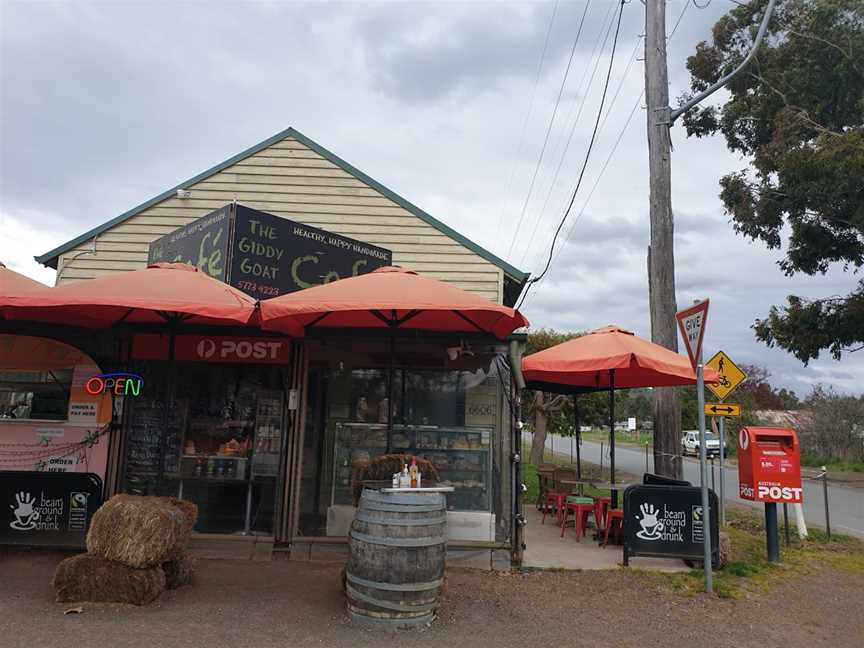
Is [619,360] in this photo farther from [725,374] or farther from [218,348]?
[218,348]

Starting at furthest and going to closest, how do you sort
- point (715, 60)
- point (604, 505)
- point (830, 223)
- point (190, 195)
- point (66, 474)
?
1. point (715, 60)
2. point (830, 223)
3. point (190, 195)
4. point (604, 505)
5. point (66, 474)

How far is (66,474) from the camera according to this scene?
6535 millimetres

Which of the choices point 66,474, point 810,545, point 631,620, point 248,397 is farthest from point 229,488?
point 810,545

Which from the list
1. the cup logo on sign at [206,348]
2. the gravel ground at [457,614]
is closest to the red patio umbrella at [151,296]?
the cup logo on sign at [206,348]

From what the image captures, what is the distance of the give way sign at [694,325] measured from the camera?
19.4 ft

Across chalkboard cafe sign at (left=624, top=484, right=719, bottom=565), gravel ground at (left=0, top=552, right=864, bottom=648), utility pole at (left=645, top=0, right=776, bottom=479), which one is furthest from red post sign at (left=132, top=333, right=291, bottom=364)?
utility pole at (left=645, top=0, right=776, bottom=479)

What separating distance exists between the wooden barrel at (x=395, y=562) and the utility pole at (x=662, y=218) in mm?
4392

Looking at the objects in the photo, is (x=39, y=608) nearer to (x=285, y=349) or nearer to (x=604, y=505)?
(x=285, y=349)

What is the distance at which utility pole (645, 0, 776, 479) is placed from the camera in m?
8.07

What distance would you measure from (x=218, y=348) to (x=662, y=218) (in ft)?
19.8

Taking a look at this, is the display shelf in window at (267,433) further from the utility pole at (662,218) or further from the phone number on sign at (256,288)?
the utility pole at (662,218)

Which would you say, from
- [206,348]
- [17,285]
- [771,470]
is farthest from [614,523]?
[17,285]

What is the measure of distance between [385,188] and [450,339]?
3.81m

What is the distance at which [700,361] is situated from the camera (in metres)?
5.93
